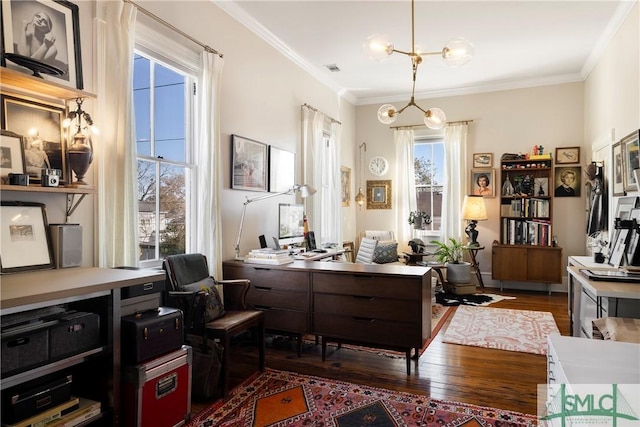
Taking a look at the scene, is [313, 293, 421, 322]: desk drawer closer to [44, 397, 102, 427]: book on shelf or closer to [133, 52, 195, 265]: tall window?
[133, 52, 195, 265]: tall window

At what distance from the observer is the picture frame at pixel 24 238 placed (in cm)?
200

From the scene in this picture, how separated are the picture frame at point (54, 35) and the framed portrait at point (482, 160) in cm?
570

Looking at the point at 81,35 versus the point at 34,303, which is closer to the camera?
the point at 34,303

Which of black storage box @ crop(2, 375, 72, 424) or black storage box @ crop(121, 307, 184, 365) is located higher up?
black storage box @ crop(121, 307, 184, 365)

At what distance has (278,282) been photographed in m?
3.46

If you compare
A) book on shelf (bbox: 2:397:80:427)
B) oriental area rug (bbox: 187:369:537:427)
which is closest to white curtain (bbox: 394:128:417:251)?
oriental area rug (bbox: 187:369:537:427)

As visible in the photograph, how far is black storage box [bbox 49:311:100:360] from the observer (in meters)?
1.75

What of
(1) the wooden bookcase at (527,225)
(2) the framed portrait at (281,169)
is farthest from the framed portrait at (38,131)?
(1) the wooden bookcase at (527,225)

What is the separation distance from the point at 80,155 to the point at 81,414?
1.32m

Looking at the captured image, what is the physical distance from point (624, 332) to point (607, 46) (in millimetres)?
4009

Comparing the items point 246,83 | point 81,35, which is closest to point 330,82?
point 246,83

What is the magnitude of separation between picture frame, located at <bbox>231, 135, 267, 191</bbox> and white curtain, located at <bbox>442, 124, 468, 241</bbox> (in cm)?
344

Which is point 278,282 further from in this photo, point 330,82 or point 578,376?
point 330,82

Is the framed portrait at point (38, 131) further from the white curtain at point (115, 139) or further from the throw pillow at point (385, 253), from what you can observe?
the throw pillow at point (385, 253)
